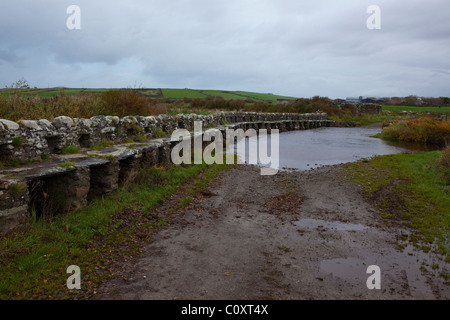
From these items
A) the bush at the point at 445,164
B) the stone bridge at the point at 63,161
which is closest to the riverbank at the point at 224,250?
the stone bridge at the point at 63,161

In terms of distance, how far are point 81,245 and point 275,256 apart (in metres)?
3.28

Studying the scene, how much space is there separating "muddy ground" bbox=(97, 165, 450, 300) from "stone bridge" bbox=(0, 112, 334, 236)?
2.04m

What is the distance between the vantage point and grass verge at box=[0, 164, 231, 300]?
14.6ft

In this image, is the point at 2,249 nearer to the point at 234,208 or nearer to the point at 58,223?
the point at 58,223

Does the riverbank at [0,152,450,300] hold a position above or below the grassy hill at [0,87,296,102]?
below

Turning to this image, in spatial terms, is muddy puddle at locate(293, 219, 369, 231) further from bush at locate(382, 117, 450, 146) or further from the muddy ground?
bush at locate(382, 117, 450, 146)

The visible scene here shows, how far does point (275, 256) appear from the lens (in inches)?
222

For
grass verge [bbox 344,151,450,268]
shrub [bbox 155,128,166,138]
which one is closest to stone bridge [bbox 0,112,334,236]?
shrub [bbox 155,128,166,138]

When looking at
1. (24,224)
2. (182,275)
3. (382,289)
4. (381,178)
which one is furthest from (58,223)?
(381,178)

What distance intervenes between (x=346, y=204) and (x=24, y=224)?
718 cm

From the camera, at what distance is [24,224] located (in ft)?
18.2

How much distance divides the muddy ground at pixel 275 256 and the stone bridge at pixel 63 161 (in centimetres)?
204

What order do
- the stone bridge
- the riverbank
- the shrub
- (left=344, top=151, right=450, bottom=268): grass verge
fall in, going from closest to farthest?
the riverbank → the stone bridge → (left=344, top=151, right=450, bottom=268): grass verge → the shrub

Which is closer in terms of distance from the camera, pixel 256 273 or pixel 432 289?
pixel 432 289
